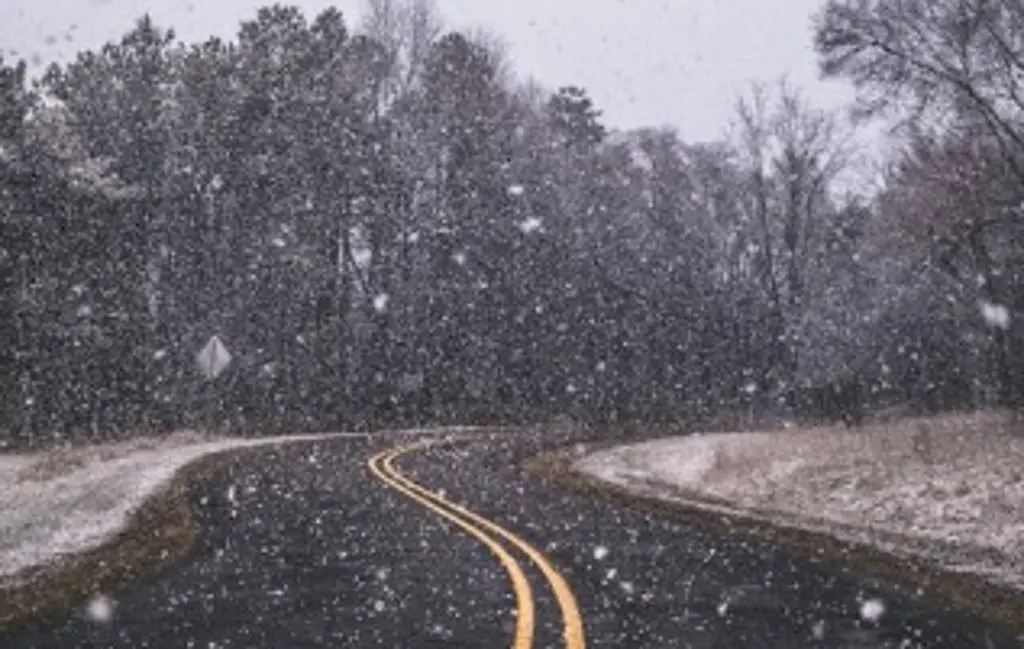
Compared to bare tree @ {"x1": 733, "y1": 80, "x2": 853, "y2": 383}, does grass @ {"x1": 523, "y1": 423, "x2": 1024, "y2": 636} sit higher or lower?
lower

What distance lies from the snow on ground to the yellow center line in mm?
3859

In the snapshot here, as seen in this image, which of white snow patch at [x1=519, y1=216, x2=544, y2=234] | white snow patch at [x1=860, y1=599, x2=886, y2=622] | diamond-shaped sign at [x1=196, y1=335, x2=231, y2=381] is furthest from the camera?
Answer: white snow patch at [x1=519, y1=216, x2=544, y2=234]

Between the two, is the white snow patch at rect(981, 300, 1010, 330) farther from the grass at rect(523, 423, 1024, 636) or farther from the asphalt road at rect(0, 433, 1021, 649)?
the asphalt road at rect(0, 433, 1021, 649)

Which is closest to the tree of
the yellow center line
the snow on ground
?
the snow on ground

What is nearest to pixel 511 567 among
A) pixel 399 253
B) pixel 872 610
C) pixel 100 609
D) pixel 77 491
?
pixel 872 610

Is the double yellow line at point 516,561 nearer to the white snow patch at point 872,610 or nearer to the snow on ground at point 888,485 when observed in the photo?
the white snow patch at point 872,610

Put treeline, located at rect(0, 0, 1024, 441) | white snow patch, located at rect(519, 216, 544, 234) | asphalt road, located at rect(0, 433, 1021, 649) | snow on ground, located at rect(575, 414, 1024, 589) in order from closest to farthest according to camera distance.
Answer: asphalt road, located at rect(0, 433, 1021, 649), snow on ground, located at rect(575, 414, 1024, 589), treeline, located at rect(0, 0, 1024, 441), white snow patch, located at rect(519, 216, 544, 234)

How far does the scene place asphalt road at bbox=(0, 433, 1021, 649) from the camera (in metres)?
8.45

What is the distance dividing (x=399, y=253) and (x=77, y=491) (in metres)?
36.9

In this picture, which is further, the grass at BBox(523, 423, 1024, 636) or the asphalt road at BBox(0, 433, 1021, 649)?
the grass at BBox(523, 423, 1024, 636)

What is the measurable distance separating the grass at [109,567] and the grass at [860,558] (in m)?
6.59

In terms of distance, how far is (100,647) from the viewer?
321 inches

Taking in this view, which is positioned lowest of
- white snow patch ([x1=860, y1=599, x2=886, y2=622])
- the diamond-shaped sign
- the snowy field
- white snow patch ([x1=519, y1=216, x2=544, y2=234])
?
white snow patch ([x1=860, y1=599, x2=886, y2=622])

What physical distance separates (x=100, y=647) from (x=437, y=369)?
4934 centimetres
